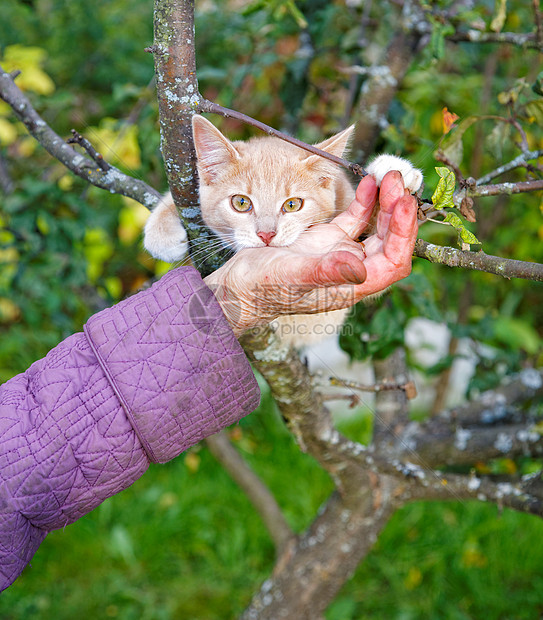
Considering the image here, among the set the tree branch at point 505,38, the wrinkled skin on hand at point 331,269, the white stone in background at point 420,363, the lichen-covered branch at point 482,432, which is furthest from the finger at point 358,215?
the white stone in background at point 420,363

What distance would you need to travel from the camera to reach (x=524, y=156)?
3.78 ft

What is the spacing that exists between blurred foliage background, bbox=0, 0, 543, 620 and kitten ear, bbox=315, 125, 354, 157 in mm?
231

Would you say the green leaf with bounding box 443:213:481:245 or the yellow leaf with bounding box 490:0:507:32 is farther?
the yellow leaf with bounding box 490:0:507:32

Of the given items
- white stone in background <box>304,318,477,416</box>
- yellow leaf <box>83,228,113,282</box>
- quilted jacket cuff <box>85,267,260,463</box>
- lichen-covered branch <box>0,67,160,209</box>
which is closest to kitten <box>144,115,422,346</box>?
lichen-covered branch <box>0,67,160,209</box>

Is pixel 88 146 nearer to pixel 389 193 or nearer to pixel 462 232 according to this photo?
pixel 389 193

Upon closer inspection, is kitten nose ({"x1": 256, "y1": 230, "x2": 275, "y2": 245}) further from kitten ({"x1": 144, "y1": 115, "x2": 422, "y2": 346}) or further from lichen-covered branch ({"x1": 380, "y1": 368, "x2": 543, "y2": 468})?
lichen-covered branch ({"x1": 380, "y1": 368, "x2": 543, "y2": 468})

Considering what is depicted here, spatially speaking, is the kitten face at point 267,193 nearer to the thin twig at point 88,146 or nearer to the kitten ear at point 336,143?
the kitten ear at point 336,143

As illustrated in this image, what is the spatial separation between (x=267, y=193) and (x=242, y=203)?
0.07m

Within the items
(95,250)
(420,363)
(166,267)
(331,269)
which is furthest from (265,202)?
(420,363)

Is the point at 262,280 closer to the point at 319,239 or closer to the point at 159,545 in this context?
the point at 319,239

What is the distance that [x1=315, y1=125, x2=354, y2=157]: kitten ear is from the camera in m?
1.33

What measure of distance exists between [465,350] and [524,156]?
228 cm

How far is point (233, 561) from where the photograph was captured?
2.31 metres

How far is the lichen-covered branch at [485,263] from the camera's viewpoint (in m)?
0.81
